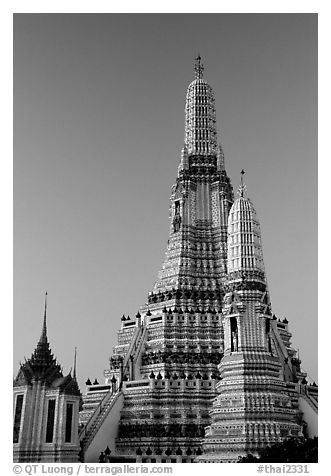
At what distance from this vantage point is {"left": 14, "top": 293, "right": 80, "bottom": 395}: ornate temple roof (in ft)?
89.8

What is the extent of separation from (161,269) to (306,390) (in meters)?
10.9

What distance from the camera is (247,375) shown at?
2833 cm

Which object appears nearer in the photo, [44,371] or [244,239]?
[44,371]

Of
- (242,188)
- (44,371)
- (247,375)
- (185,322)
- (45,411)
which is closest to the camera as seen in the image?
(45,411)

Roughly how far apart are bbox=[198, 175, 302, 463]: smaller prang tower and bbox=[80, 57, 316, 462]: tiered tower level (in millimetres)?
45

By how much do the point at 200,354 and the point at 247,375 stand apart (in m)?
5.89

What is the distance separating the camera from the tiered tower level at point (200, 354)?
2822cm

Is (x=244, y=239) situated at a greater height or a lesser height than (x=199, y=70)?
lesser

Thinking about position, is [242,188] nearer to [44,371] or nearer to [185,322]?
[185,322]

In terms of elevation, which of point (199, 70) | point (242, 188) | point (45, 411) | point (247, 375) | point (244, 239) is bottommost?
point (45, 411)

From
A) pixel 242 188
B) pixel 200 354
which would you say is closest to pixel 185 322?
pixel 200 354

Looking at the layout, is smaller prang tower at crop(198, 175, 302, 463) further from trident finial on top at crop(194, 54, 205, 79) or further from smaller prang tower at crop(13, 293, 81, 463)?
trident finial on top at crop(194, 54, 205, 79)

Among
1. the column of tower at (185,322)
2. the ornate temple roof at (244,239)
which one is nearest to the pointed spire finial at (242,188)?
the ornate temple roof at (244,239)
